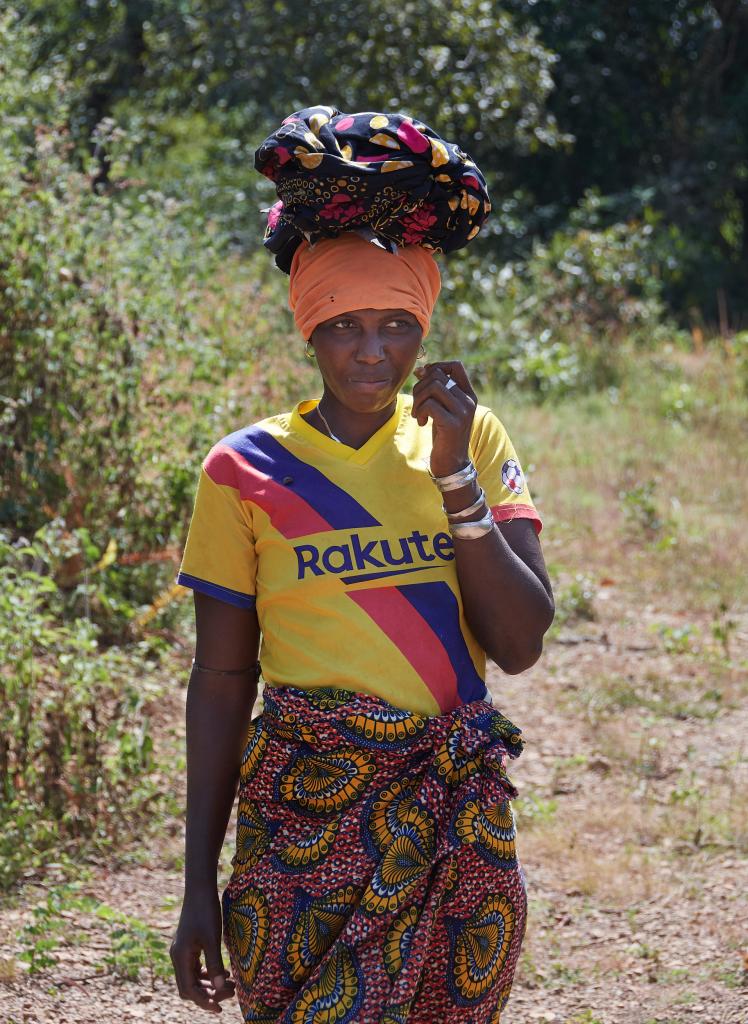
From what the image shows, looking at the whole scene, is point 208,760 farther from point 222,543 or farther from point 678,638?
point 678,638

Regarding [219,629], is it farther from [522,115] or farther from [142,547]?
[522,115]

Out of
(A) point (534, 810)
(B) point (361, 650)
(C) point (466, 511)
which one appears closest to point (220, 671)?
(B) point (361, 650)

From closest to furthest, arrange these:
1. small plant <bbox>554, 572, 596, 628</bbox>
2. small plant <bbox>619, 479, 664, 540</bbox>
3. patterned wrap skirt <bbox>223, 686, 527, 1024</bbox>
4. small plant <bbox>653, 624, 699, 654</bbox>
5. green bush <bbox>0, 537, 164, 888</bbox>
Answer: patterned wrap skirt <bbox>223, 686, 527, 1024</bbox>
green bush <bbox>0, 537, 164, 888</bbox>
small plant <bbox>653, 624, 699, 654</bbox>
small plant <bbox>554, 572, 596, 628</bbox>
small plant <bbox>619, 479, 664, 540</bbox>

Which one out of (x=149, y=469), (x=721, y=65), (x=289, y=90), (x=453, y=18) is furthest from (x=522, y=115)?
(x=149, y=469)

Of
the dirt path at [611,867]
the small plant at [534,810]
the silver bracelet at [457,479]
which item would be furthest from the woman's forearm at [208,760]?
the small plant at [534,810]

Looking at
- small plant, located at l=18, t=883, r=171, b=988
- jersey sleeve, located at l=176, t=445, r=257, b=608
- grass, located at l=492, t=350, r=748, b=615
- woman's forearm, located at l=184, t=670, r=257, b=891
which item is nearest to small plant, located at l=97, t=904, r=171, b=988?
small plant, located at l=18, t=883, r=171, b=988

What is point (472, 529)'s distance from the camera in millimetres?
1948

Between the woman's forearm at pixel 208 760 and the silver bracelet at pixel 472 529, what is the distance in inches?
17.0

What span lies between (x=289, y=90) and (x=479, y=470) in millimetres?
9311

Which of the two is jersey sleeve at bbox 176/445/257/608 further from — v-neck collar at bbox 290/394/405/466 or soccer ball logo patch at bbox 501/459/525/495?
soccer ball logo patch at bbox 501/459/525/495

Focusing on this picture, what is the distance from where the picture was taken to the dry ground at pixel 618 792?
134 inches

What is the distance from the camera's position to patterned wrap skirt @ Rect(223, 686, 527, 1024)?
6.24 feet

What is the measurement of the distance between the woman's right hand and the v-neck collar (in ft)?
2.27

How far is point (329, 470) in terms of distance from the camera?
2.06 meters
